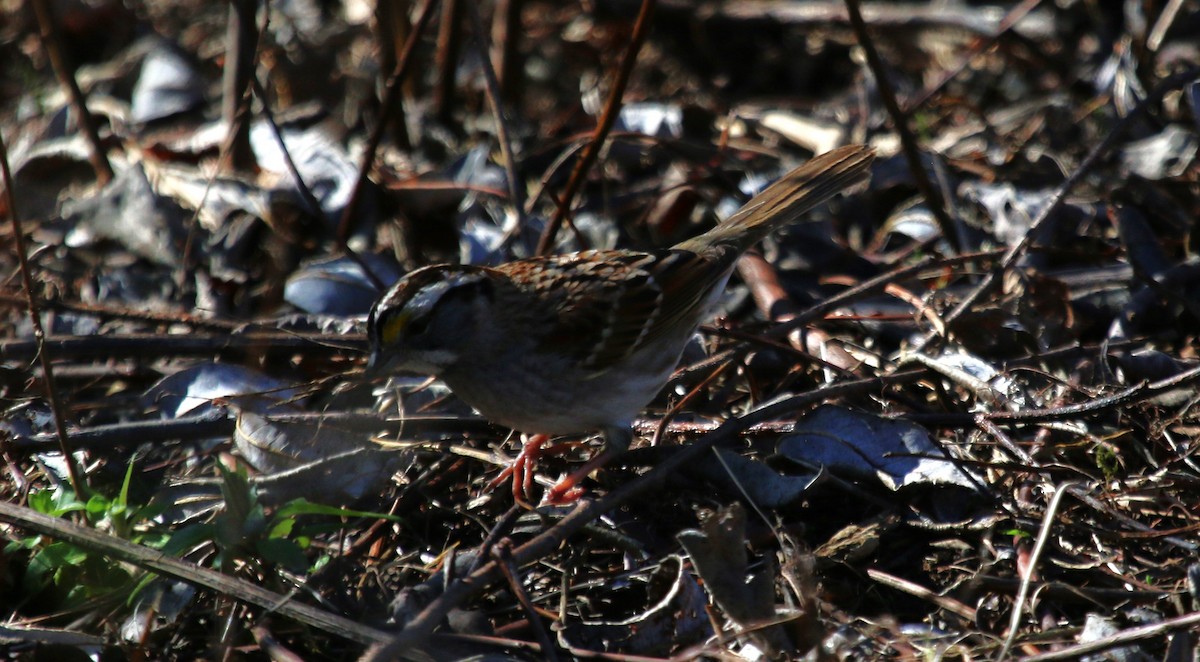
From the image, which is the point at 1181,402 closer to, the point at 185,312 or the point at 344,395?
the point at 344,395

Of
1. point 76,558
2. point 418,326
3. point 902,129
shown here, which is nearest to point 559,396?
point 418,326

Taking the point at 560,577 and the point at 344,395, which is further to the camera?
the point at 344,395

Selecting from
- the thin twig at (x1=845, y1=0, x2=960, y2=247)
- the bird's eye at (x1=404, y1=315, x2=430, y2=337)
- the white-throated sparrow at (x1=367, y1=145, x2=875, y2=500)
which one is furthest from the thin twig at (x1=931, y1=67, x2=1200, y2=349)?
the bird's eye at (x1=404, y1=315, x2=430, y2=337)

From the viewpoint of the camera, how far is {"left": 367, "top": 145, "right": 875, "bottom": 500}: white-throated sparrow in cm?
366

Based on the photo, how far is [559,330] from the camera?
3.92m

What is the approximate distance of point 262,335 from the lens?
4211 mm

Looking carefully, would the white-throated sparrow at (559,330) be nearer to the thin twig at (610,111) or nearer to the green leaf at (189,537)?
the thin twig at (610,111)

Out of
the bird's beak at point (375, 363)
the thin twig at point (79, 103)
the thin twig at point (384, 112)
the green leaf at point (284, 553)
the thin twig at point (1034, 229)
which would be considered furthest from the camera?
the thin twig at point (384, 112)

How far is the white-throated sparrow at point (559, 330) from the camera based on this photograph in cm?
366

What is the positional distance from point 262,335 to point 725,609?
2.15 meters

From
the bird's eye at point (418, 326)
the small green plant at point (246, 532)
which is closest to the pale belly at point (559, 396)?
the bird's eye at point (418, 326)

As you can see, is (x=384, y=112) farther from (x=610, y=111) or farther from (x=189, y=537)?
(x=189, y=537)

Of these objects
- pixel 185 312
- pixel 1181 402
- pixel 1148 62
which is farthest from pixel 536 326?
pixel 1148 62

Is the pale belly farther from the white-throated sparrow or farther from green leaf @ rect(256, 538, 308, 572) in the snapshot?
green leaf @ rect(256, 538, 308, 572)
